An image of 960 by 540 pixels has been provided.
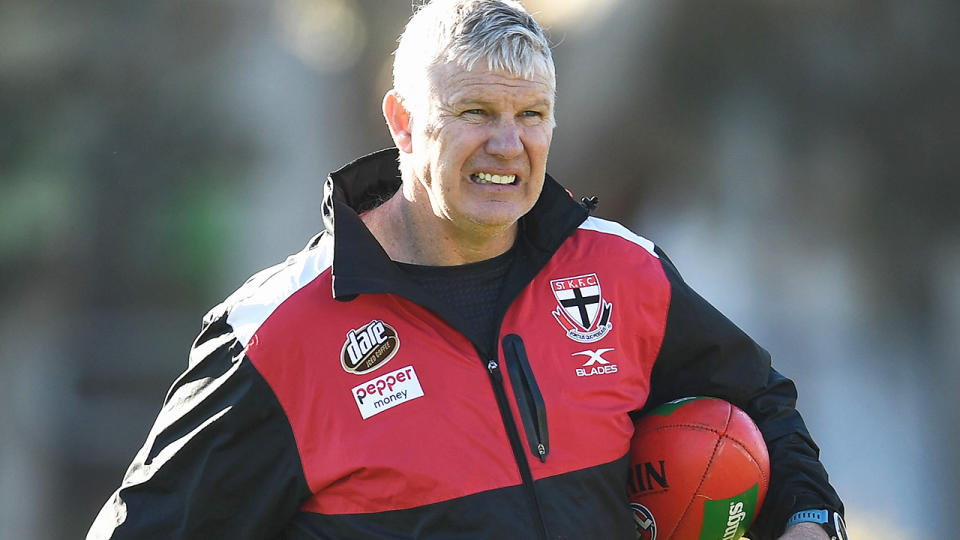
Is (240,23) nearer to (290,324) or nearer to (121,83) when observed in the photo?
(121,83)

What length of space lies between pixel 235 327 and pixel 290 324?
0.11 m

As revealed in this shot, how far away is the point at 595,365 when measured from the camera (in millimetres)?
2135

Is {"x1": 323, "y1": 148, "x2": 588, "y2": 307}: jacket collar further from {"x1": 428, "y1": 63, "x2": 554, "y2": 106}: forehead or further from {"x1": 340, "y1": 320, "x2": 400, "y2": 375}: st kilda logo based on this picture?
{"x1": 428, "y1": 63, "x2": 554, "y2": 106}: forehead

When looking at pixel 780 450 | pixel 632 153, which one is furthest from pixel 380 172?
pixel 632 153

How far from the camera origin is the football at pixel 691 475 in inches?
86.3

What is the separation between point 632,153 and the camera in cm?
448

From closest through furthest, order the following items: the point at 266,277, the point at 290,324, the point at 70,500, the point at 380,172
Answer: the point at 290,324
the point at 266,277
the point at 380,172
the point at 70,500

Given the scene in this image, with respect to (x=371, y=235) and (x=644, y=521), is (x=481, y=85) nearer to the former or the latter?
(x=371, y=235)

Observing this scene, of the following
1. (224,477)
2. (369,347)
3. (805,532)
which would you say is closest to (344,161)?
(369,347)

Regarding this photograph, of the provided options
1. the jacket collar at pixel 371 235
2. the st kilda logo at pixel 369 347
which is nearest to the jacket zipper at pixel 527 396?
the jacket collar at pixel 371 235

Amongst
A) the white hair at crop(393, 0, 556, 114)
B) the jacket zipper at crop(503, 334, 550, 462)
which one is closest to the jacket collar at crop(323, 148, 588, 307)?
the jacket zipper at crop(503, 334, 550, 462)

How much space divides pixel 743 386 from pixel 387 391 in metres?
0.79

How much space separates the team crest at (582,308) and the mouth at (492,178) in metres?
0.25

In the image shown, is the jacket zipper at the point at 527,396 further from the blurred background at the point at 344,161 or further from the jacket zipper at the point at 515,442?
the blurred background at the point at 344,161
